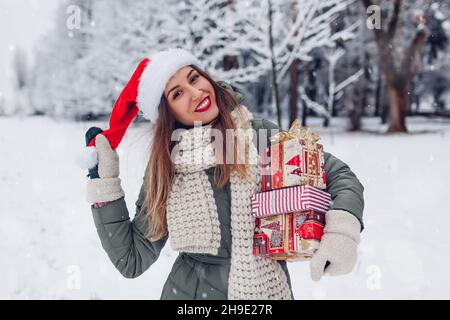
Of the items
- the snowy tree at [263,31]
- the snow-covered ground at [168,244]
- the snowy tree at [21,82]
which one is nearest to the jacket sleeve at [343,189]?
the snow-covered ground at [168,244]

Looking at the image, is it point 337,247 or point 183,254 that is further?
point 183,254

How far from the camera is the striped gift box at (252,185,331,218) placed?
1.59 m

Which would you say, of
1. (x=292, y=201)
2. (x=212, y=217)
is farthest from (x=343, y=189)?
(x=212, y=217)

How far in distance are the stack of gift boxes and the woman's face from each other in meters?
0.39

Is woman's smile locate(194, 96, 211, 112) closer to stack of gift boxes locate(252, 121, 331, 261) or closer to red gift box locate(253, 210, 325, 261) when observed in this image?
stack of gift boxes locate(252, 121, 331, 261)

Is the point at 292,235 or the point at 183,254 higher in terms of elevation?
the point at 292,235

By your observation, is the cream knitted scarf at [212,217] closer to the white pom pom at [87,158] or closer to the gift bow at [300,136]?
the gift bow at [300,136]

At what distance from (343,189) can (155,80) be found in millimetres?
966

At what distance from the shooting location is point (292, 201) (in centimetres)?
161

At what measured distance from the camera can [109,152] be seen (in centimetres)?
188

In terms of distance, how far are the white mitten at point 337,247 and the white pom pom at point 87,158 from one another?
97 centimetres

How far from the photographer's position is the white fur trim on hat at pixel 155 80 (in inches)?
80.8

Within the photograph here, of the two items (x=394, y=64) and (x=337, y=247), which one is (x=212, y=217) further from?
(x=394, y=64)
